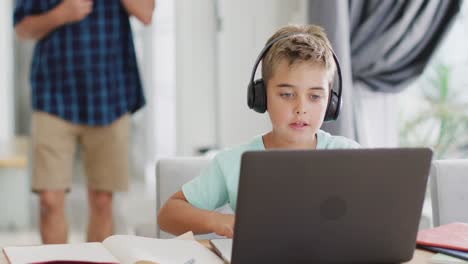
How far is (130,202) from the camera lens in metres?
4.62

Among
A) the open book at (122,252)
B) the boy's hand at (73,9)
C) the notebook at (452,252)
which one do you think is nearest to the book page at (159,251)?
Answer: the open book at (122,252)

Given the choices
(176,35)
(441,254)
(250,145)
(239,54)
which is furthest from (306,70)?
(176,35)

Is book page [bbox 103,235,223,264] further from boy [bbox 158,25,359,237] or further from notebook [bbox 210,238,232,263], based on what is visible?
boy [bbox 158,25,359,237]

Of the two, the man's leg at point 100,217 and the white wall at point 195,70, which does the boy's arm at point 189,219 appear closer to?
the man's leg at point 100,217

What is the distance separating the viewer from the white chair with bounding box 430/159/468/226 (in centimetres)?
192

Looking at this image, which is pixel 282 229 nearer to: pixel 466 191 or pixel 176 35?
pixel 466 191

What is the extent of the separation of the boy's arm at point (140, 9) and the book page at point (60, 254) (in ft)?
6.12

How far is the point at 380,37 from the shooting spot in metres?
Result: 3.03

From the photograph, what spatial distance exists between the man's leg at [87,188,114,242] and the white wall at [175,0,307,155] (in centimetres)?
64

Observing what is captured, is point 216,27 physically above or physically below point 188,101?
above

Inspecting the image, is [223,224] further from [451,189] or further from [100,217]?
[100,217]

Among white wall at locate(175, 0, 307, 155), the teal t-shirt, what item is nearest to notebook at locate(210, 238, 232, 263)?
the teal t-shirt

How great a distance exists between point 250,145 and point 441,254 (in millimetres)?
534

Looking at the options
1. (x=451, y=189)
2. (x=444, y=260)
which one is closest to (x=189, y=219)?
(x=444, y=260)
